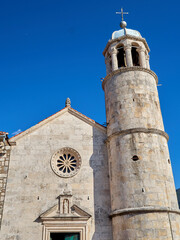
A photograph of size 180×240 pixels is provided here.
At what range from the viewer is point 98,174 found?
569 inches

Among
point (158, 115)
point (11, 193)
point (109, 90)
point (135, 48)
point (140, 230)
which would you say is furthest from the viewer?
point (135, 48)

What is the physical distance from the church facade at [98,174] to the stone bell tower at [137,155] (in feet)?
0.15

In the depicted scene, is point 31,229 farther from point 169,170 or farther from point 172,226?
point 169,170

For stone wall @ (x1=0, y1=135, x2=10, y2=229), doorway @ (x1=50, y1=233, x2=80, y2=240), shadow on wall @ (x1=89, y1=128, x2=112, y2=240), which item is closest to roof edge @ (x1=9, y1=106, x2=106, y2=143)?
shadow on wall @ (x1=89, y1=128, x2=112, y2=240)

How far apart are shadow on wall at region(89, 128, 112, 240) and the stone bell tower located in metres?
0.45

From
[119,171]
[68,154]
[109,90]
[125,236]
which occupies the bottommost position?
[125,236]

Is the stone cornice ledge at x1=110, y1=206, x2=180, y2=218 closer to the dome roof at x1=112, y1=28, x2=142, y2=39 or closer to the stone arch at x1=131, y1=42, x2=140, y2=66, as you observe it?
the stone arch at x1=131, y1=42, x2=140, y2=66

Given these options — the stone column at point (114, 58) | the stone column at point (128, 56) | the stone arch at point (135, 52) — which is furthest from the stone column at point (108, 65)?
the stone arch at point (135, 52)

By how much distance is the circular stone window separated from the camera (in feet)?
47.4

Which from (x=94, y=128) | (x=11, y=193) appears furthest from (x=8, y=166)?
(x=94, y=128)

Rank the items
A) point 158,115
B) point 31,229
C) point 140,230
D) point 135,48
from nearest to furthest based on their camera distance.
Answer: point 140,230
point 31,229
point 158,115
point 135,48

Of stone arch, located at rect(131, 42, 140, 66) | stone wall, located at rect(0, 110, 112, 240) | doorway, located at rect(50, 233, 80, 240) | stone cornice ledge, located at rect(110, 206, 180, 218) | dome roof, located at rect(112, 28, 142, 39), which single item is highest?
dome roof, located at rect(112, 28, 142, 39)

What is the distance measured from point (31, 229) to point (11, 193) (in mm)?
2262

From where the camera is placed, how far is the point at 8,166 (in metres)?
14.4
